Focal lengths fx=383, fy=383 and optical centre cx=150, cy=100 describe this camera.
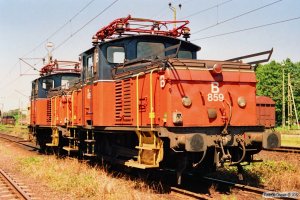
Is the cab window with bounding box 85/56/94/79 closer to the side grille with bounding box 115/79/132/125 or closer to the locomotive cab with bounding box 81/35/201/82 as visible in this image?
the locomotive cab with bounding box 81/35/201/82

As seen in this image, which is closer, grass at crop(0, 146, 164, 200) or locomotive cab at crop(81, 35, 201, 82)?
grass at crop(0, 146, 164, 200)

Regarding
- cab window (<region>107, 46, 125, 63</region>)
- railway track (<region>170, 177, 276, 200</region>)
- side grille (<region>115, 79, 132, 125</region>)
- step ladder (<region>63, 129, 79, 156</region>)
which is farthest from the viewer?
step ladder (<region>63, 129, 79, 156</region>)

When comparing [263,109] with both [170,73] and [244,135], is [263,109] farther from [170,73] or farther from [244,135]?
[170,73]

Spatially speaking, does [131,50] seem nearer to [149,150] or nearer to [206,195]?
[149,150]

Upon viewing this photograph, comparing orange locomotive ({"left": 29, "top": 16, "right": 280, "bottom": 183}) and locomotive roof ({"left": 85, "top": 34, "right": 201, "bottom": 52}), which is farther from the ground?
locomotive roof ({"left": 85, "top": 34, "right": 201, "bottom": 52})

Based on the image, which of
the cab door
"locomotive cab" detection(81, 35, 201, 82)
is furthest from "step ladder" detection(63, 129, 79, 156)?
"locomotive cab" detection(81, 35, 201, 82)

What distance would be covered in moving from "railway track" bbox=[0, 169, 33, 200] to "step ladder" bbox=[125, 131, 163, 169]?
8.47ft

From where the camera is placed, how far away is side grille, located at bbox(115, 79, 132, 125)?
10.0 meters

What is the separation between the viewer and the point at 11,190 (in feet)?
31.4

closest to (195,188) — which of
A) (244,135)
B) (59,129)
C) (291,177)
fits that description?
(244,135)

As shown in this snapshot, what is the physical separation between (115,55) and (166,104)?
10.6ft

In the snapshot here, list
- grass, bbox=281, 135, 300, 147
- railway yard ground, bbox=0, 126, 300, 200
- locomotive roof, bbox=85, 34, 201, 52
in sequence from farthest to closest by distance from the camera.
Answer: grass, bbox=281, 135, 300, 147
locomotive roof, bbox=85, 34, 201, 52
railway yard ground, bbox=0, 126, 300, 200

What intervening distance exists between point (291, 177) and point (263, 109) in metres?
4.77

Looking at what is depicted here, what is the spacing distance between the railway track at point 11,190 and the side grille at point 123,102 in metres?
3.02
